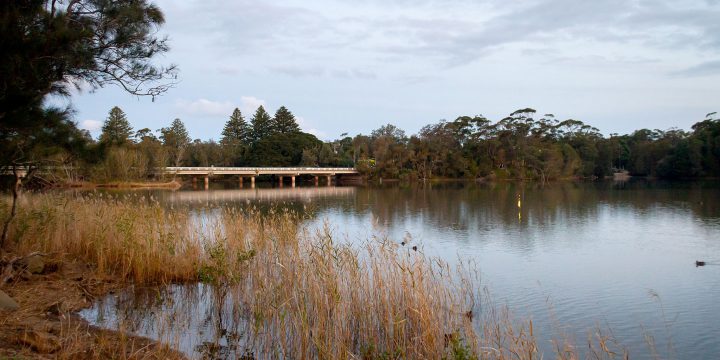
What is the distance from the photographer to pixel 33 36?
19.4 feet

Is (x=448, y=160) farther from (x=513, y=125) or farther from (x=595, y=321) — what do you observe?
(x=595, y=321)

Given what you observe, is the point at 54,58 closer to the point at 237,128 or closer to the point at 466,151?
the point at 466,151

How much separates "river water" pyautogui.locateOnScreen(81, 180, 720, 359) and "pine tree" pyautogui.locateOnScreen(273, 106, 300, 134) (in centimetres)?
7386

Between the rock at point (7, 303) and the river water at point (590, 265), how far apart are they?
1161 mm

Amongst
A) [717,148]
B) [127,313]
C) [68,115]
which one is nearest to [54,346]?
[127,313]

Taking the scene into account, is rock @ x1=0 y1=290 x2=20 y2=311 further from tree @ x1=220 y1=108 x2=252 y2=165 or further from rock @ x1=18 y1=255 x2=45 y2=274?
tree @ x1=220 y1=108 x2=252 y2=165

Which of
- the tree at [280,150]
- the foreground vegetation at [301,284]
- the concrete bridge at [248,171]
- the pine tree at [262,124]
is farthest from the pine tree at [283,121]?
the foreground vegetation at [301,284]

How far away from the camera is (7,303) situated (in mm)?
6703

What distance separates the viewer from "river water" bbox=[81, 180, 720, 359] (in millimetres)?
8586

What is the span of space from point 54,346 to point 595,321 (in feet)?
26.2

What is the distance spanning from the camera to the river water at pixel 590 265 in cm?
859

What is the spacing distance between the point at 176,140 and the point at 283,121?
21121mm

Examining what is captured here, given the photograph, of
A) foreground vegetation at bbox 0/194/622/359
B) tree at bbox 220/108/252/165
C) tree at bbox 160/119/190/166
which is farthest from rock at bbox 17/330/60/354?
tree at bbox 220/108/252/165

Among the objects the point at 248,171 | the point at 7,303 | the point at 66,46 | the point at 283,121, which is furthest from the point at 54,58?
the point at 283,121
